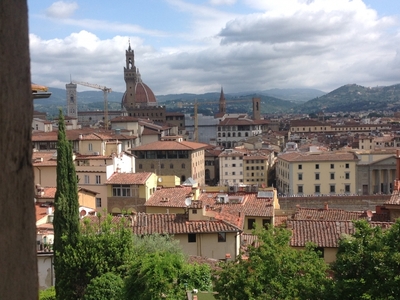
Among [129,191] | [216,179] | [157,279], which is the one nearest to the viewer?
[157,279]

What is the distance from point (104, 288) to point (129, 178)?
16643 mm

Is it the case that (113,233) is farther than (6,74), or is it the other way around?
(113,233)

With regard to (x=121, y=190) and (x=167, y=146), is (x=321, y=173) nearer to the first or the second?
(x=167, y=146)

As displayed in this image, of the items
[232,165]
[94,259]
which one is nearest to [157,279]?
[94,259]

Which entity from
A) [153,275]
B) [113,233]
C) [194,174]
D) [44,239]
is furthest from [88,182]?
[194,174]

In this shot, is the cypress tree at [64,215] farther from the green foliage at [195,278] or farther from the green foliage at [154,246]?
the green foliage at [195,278]

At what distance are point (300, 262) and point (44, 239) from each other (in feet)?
36.0

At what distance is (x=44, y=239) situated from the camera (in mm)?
19297

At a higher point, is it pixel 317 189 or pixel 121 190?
pixel 121 190

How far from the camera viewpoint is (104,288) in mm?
14234

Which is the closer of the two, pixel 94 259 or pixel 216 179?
pixel 94 259

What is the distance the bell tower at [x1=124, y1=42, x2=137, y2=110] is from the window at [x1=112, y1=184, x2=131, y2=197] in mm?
99611

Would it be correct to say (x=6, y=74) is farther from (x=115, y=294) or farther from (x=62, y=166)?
(x=62, y=166)

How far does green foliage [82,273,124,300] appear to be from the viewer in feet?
46.0
